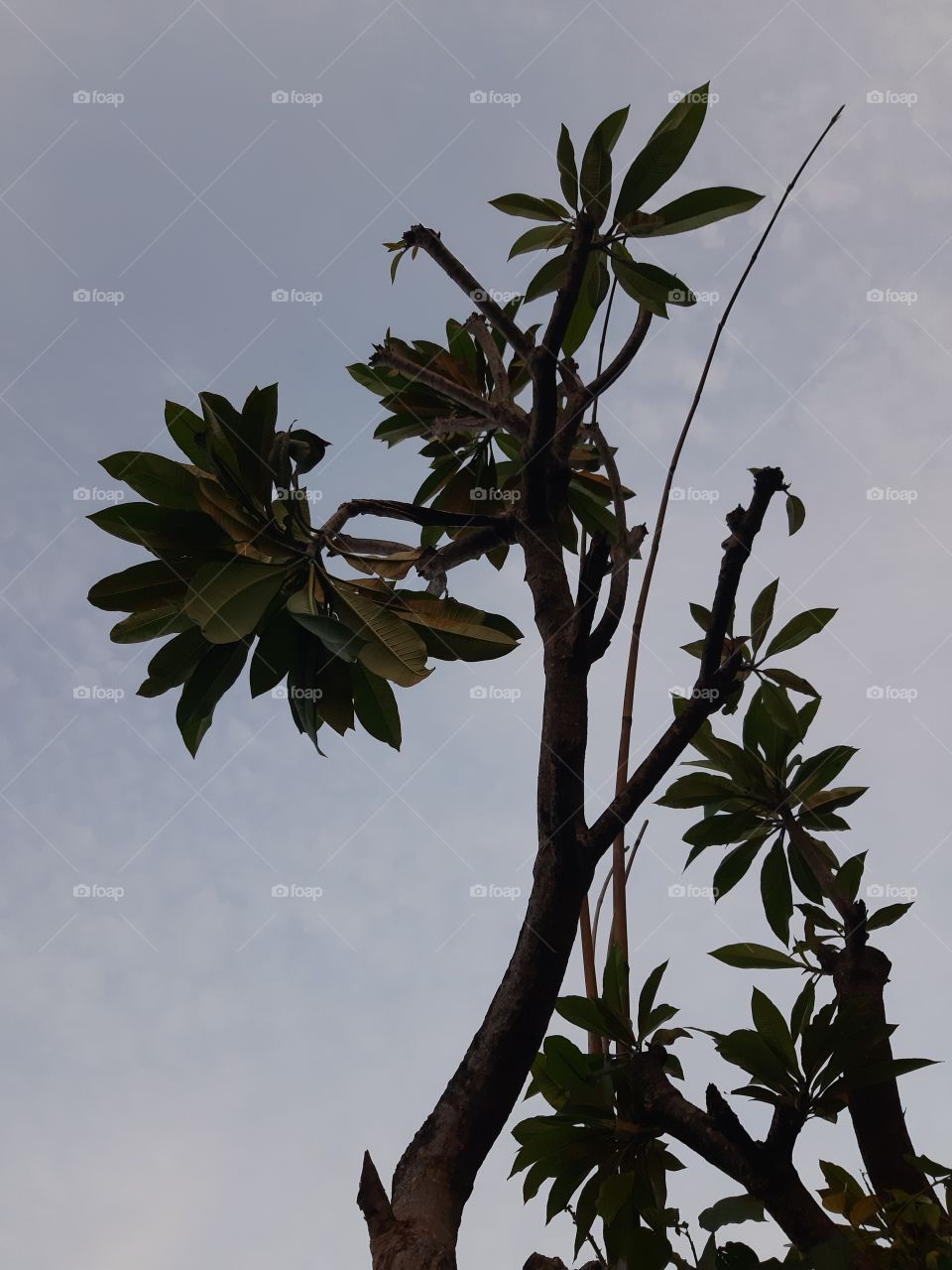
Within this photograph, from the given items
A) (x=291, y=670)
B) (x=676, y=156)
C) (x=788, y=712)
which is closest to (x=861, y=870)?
(x=788, y=712)

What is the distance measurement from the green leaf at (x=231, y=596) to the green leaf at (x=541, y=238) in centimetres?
88

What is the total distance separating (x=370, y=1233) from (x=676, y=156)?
195cm

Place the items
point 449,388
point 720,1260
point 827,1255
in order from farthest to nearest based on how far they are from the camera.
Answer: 1. point 449,388
2. point 720,1260
3. point 827,1255

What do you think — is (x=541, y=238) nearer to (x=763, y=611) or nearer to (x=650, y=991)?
(x=763, y=611)

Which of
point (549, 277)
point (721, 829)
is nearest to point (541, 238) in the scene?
point (549, 277)

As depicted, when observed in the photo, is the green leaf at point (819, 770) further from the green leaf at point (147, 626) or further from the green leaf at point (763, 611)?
the green leaf at point (147, 626)

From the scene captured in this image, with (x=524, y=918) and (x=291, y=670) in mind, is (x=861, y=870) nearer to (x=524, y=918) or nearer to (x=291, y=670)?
(x=524, y=918)

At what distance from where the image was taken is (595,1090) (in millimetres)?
1509

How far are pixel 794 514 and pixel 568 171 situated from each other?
2.89 ft

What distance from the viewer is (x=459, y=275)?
2154 millimetres

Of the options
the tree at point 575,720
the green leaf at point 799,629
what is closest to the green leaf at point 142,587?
the tree at point 575,720

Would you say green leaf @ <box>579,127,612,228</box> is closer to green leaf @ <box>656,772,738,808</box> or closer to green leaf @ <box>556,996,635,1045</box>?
green leaf @ <box>656,772,738,808</box>

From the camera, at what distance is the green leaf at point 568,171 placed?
6.75 ft

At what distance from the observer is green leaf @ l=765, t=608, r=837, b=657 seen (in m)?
2.02
